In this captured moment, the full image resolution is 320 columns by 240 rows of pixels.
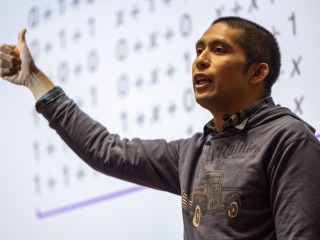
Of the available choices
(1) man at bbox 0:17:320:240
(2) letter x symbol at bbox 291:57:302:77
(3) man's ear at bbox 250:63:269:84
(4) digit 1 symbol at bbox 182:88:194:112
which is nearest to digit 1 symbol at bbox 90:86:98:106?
(4) digit 1 symbol at bbox 182:88:194:112

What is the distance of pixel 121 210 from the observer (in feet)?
5.24

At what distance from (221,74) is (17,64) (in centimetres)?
42

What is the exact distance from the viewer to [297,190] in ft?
3.22

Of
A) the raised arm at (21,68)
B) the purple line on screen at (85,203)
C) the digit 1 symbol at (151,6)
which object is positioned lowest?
the purple line on screen at (85,203)

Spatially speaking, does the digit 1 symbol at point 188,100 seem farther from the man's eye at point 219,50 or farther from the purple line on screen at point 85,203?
the man's eye at point 219,50

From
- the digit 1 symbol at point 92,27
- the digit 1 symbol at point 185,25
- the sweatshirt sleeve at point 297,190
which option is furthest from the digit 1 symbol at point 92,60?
the sweatshirt sleeve at point 297,190

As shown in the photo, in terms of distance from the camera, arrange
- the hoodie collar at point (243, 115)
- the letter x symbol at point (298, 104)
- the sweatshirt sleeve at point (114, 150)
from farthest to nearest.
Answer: the letter x symbol at point (298, 104), the sweatshirt sleeve at point (114, 150), the hoodie collar at point (243, 115)

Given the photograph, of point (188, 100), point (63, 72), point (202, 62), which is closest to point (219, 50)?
point (202, 62)

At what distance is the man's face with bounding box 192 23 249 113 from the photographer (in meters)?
1.12

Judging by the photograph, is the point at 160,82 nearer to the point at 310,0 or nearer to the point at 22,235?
the point at 310,0

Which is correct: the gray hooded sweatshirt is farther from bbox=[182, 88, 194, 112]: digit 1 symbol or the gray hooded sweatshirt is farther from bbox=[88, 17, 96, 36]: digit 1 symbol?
bbox=[88, 17, 96, 36]: digit 1 symbol

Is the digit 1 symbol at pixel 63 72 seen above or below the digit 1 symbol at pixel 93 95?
above

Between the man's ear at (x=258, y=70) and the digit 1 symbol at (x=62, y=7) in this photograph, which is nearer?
the man's ear at (x=258, y=70)

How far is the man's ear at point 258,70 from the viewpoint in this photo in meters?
1.14
